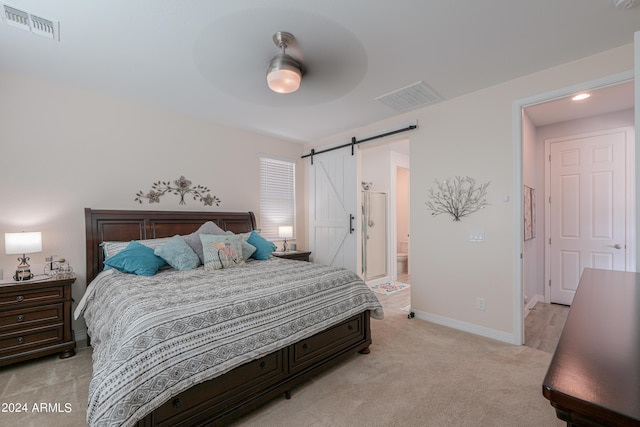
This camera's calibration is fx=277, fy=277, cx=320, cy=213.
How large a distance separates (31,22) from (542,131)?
6.10 metres

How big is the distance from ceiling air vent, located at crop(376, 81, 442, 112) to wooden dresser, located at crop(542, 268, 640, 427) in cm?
266

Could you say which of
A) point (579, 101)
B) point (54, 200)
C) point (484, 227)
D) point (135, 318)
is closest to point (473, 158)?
point (484, 227)

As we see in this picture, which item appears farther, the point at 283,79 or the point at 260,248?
the point at 260,248

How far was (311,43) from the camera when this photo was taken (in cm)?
222

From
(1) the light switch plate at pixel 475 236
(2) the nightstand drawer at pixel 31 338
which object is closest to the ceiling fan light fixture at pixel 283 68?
(1) the light switch plate at pixel 475 236

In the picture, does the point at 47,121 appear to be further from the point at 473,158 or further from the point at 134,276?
the point at 473,158

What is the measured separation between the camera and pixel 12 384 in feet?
7.36

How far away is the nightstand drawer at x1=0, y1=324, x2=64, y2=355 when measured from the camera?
241 centimetres

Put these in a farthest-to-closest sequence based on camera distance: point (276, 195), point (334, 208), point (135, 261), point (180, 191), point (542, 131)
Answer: point (276, 195), point (334, 208), point (542, 131), point (180, 191), point (135, 261)

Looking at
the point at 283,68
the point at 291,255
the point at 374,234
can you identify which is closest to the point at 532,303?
the point at 374,234

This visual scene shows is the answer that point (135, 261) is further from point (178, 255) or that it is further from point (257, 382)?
point (257, 382)

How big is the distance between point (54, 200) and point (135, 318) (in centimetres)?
239

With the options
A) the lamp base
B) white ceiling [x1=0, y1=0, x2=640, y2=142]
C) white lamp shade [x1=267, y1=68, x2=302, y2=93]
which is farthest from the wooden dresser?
the lamp base

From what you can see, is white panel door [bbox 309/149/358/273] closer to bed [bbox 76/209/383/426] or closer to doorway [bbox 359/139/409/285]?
doorway [bbox 359/139/409/285]
